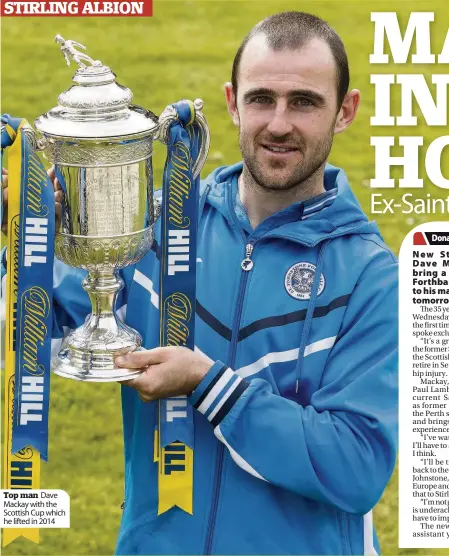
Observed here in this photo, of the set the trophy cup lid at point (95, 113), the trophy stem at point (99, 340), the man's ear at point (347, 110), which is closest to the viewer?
the trophy cup lid at point (95, 113)

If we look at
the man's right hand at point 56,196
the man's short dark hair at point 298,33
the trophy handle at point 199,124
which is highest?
the man's short dark hair at point 298,33

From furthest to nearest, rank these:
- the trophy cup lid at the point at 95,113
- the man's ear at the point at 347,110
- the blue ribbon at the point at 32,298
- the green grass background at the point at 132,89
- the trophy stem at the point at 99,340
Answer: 1. the green grass background at the point at 132,89
2. the man's ear at the point at 347,110
3. the trophy stem at the point at 99,340
4. the blue ribbon at the point at 32,298
5. the trophy cup lid at the point at 95,113

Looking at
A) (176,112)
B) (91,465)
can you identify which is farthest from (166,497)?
(91,465)

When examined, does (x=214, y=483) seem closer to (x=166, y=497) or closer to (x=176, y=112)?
(x=166, y=497)

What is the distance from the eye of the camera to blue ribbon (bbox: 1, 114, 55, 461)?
4562mm

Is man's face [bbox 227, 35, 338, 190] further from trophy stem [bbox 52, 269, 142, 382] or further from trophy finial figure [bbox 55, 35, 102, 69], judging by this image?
trophy stem [bbox 52, 269, 142, 382]

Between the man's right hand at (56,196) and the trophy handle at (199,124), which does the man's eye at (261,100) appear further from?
the man's right hand at (56,196)

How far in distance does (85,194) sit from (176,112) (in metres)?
0.38

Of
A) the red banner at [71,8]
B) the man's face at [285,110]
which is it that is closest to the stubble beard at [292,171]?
the man's face at [285,110]

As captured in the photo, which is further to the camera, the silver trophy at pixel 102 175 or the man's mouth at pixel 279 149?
the man's mouth at pixel 279 149

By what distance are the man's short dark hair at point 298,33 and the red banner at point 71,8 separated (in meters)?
1.00

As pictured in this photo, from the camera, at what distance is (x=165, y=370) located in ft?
15.0

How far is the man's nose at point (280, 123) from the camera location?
459 centimetres

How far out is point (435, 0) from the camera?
5793 millimetres
